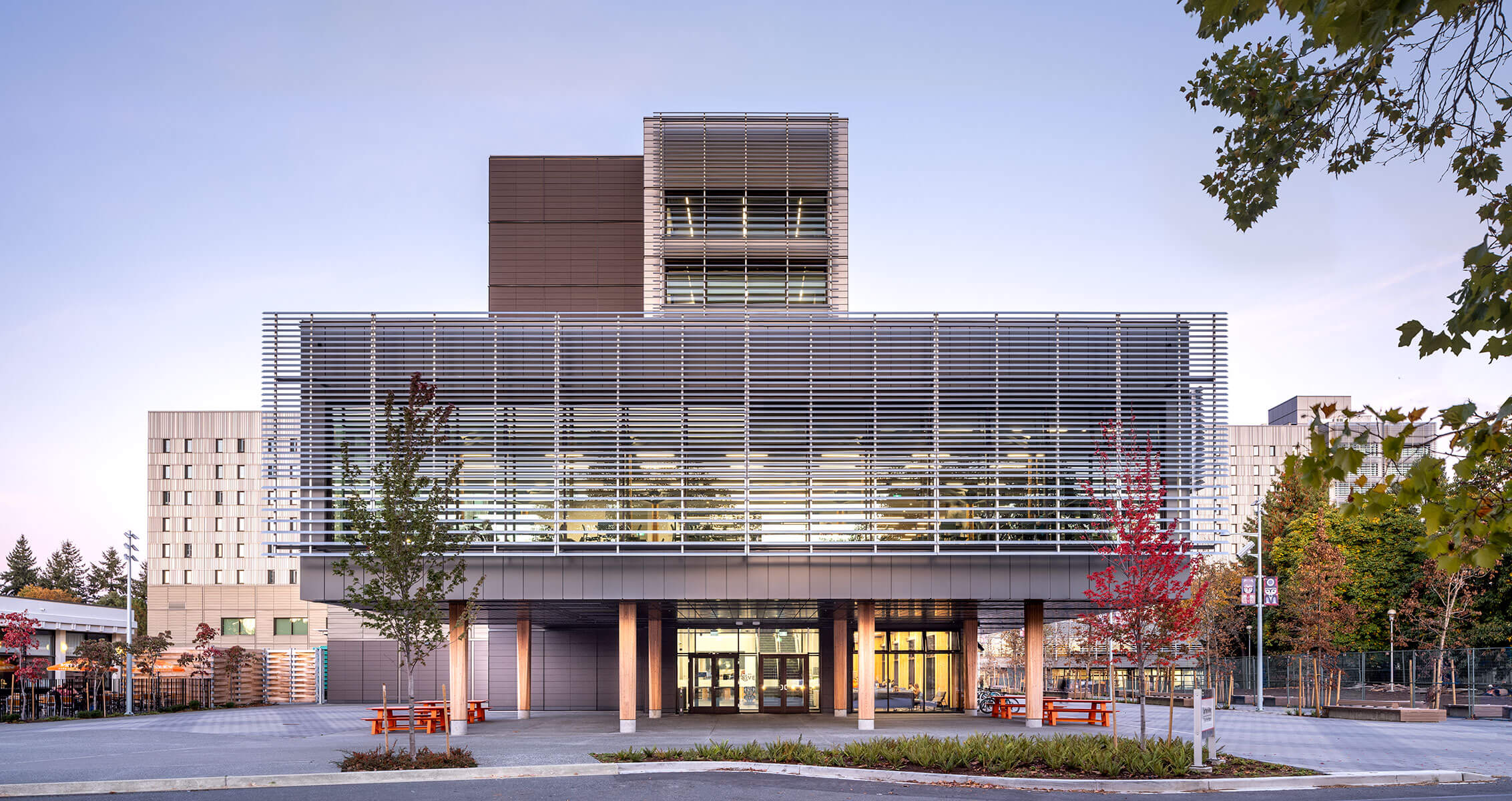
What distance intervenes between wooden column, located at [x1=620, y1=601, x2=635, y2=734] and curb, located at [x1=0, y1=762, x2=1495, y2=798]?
327 inches

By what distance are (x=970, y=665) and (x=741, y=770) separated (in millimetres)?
19075

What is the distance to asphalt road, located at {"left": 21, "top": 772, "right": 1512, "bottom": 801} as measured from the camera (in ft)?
53.1

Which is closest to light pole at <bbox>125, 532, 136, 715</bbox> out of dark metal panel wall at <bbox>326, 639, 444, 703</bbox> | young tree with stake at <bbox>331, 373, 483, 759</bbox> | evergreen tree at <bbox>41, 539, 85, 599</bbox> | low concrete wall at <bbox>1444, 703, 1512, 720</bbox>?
dark metal panel wall at <bbox>326, 639, 444, 703</bbox>

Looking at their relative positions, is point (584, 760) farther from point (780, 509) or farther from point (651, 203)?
point (651, 203)

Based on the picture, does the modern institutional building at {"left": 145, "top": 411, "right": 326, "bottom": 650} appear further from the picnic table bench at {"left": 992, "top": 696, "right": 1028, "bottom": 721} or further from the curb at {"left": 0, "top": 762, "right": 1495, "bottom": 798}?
the curb at {"left": 0, "top": 762, "right": 1495, "bottom": 798}

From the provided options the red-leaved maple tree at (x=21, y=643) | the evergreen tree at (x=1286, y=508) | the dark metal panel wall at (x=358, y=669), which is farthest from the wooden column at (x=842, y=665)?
the evergreen tree at (x=1286, y=508)

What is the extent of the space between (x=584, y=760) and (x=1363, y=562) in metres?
52.2

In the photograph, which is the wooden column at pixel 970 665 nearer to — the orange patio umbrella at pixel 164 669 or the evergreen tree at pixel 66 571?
the orange patio umbrella at pixel 164 669

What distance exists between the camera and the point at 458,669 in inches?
1120

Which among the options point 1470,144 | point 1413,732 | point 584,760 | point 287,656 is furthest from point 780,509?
point 287,656

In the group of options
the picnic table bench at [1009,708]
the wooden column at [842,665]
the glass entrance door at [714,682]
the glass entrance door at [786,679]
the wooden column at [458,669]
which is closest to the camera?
the wooden column at [458,669]

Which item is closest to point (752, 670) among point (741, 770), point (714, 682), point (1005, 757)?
point (714, 682)

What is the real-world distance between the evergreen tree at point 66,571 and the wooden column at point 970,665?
379ft

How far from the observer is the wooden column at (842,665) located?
119ft
